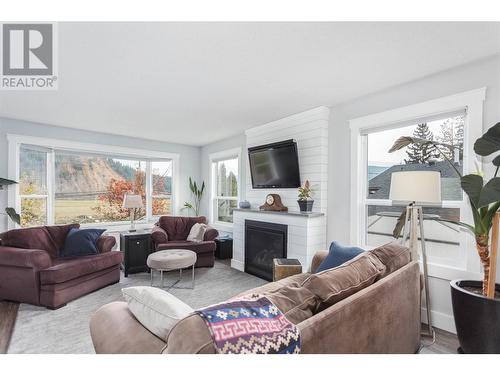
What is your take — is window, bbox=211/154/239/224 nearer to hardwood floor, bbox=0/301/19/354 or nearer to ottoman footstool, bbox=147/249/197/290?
ottoman footstool, bbox=147/249/197/290

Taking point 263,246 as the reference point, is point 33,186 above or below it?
above

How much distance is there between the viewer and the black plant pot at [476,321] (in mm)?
1762

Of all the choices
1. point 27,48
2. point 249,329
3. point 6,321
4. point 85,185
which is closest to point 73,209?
point 85,185

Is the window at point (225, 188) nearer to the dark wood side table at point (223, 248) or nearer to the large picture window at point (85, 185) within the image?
the dark wood side table at point (223, 248)

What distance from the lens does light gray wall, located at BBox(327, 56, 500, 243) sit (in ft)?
7.21

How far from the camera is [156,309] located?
109 cm

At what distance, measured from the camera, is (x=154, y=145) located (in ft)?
18.4

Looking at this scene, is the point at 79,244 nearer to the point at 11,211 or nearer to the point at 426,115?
the point at 11,211

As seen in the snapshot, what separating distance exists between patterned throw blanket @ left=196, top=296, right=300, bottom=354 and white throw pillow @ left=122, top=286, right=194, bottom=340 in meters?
0.17

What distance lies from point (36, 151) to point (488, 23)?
19.2ft

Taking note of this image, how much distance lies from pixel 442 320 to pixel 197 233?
11.5 feet

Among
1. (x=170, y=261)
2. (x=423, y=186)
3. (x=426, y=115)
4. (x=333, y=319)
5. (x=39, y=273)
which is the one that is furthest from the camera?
(x=170, y=261)
